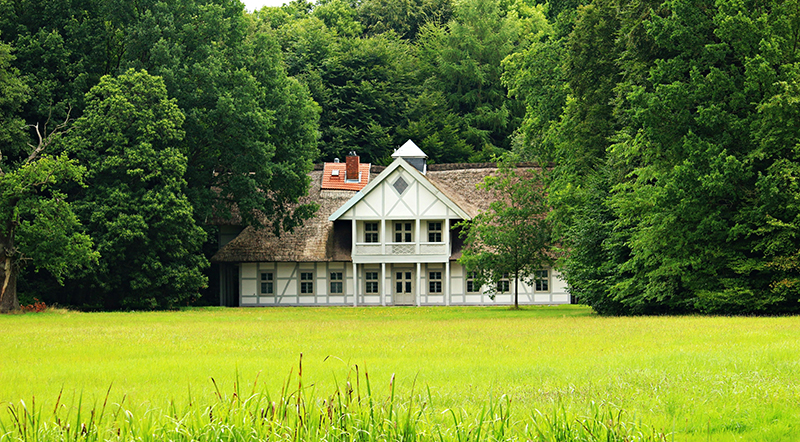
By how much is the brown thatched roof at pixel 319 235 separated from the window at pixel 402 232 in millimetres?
2600

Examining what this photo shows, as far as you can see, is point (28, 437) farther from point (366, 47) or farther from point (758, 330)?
point (366, 47)

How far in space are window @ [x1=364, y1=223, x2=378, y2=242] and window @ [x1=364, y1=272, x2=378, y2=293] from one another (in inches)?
79.0

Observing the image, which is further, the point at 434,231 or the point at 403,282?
the point at 403,282

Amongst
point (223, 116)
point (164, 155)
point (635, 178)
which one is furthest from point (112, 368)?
point (223, 116)

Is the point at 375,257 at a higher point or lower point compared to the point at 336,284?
higher

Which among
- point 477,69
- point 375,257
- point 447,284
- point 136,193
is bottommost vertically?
point 447,284

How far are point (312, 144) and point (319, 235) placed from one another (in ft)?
18.8

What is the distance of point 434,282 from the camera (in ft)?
163

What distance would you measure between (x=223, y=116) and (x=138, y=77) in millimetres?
4356

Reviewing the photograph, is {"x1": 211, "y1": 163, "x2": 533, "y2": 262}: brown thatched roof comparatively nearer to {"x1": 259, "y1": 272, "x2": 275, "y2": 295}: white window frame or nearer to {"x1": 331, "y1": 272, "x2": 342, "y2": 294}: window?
{"x1": 331, "y1": 272, "x2": 342, "y2": 294}: window

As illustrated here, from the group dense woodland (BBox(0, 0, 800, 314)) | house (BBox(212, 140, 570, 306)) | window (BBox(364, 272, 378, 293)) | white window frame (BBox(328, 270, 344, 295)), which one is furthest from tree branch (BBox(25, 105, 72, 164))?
window (BBox(364, 272, 378, 293))

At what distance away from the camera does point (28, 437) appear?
633 centimetres

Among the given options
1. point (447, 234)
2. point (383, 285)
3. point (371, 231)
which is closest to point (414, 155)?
point (371, 231)

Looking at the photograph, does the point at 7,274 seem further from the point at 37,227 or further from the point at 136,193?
the point at 136,193
